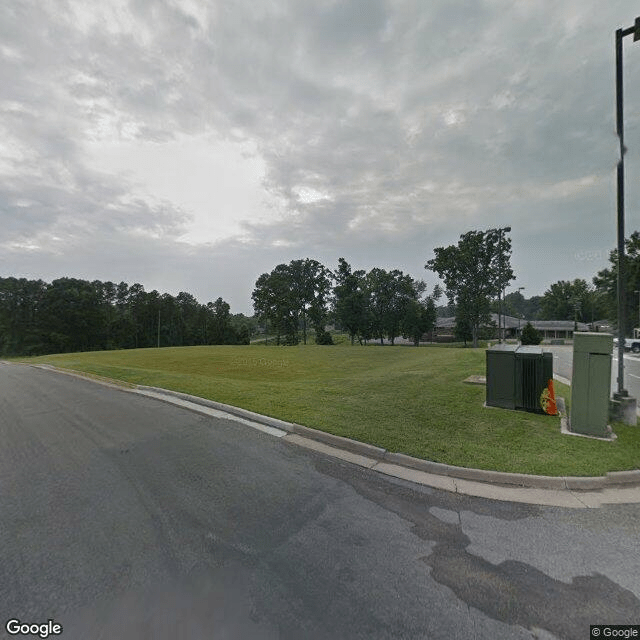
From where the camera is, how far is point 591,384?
20.7ft

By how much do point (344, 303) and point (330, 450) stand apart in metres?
48.3

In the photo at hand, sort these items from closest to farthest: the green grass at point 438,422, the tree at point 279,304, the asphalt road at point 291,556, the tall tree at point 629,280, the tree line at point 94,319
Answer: the asphalt road at point 291,556
the green grass at point 438,422
the tall tree at point 629,280
the tree at point 279,304
the tree line at point 94,319

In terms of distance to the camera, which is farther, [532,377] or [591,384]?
[532,377]

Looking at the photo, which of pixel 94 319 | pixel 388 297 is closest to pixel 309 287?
pixel 388 297

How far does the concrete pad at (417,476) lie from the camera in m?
4.61

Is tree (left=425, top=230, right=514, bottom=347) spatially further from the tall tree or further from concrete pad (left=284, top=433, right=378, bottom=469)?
concrete pad (left=284, top=433, right=378, bottom=469)

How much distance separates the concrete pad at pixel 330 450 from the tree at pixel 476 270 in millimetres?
38064

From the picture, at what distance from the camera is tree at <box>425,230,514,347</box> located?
38.7m

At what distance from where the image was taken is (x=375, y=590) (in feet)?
9.00

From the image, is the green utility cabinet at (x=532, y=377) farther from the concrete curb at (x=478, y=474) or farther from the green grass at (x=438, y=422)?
the concrete curb at (x=478, y=474)

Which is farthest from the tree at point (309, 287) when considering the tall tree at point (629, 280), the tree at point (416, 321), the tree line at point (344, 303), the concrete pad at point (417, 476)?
the concrete pad at point (417, 476)

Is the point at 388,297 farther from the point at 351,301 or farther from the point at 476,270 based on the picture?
the point at 476,270
